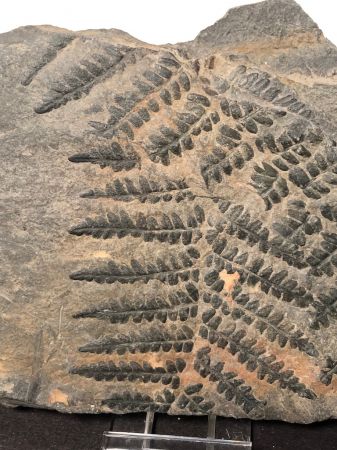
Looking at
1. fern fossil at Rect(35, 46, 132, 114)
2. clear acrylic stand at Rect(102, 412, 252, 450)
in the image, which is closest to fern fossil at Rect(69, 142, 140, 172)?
fern fossil at Rect(35, 46, 132, 114)

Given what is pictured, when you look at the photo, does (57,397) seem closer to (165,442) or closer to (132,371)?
(132,371)

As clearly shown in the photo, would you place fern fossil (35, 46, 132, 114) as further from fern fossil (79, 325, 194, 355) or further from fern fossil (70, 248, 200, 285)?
fern fossil (79, 325, 194, 355)

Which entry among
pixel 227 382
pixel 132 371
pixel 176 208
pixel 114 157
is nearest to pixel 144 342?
pixel 132 371

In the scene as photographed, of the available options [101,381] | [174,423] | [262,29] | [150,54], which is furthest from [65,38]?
[174,423]

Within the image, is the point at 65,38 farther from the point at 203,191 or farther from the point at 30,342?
the point at 30,342

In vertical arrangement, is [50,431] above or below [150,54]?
below

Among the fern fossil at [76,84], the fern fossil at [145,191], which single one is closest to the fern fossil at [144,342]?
the fern fossil at [145,191]
